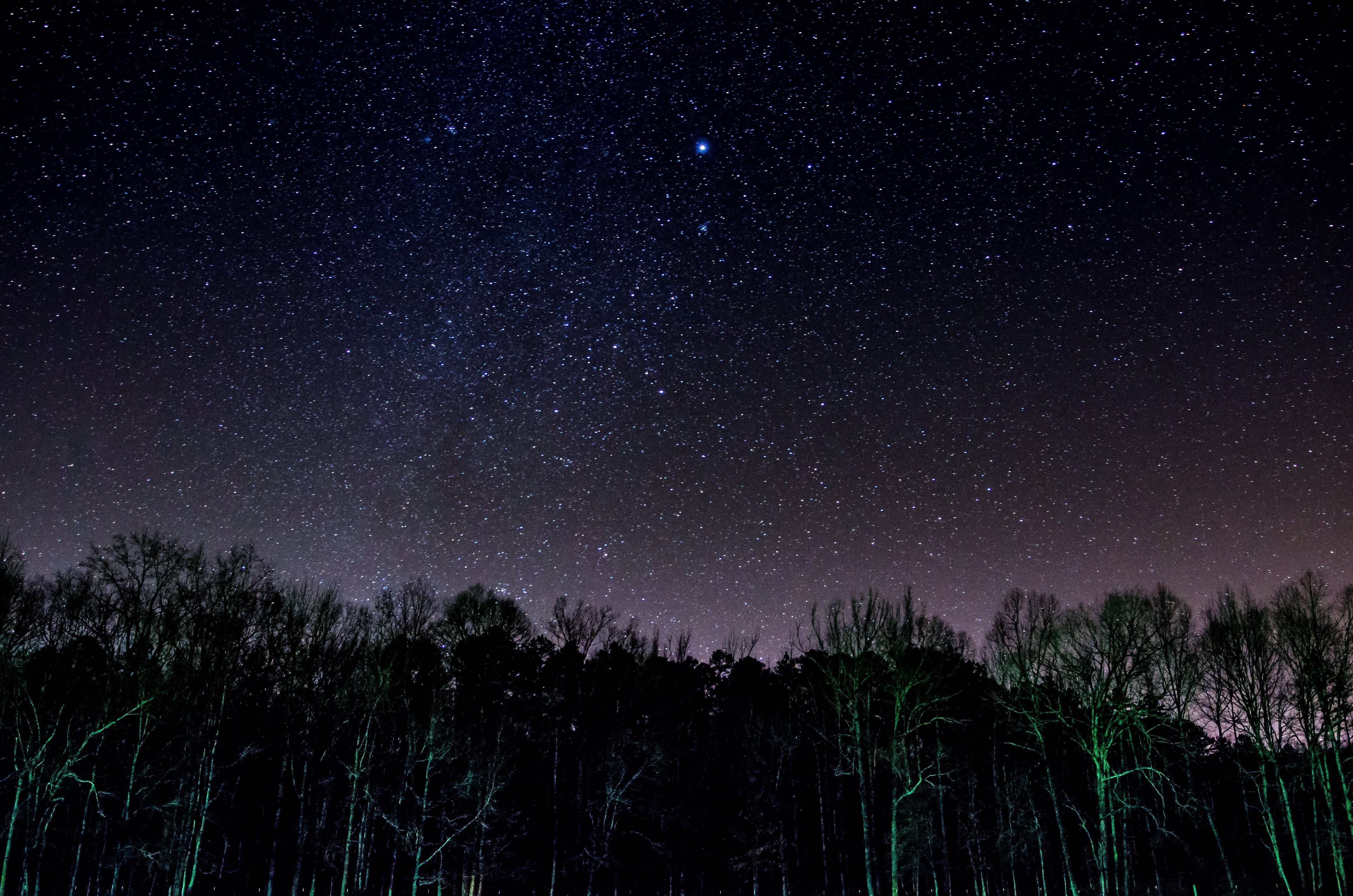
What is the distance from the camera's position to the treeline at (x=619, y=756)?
25891mm

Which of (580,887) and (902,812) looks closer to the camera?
(902,812)

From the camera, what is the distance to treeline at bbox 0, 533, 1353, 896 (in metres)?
25.9

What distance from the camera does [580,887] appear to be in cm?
3566

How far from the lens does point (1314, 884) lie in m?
27.0

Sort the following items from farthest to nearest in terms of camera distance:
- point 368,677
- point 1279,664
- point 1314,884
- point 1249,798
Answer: point 1249,798 < point 368,677 < point 1279,664 < point 1314,884

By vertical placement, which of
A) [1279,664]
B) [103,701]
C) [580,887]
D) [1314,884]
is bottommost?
[580,887]

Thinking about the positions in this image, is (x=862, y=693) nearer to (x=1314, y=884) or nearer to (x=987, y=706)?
(x=987, y=706)

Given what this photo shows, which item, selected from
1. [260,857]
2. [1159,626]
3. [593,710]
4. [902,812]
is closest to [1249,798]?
[1159,626]

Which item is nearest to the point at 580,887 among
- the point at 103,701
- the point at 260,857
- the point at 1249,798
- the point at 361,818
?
the point at 361,818

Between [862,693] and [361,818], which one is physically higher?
[862,693]

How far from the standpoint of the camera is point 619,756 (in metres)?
33.3

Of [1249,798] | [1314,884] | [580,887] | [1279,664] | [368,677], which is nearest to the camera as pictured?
[1314,884]

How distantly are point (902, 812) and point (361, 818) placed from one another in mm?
21822

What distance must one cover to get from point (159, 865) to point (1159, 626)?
117ft
